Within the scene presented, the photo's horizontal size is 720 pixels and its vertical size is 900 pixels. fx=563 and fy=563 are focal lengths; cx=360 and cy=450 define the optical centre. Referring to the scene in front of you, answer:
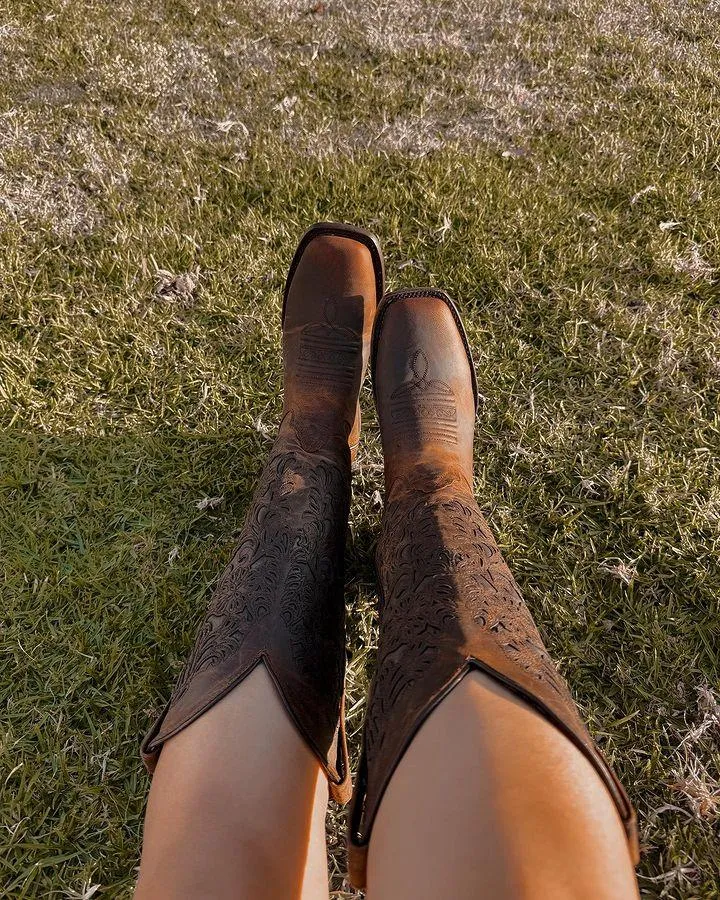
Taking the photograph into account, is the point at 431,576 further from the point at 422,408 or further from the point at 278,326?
the point at 278,326

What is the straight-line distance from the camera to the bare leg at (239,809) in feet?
3.65

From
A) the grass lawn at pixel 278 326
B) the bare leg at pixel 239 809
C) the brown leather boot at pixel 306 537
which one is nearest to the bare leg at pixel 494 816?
the bare leg at pixel 239 809

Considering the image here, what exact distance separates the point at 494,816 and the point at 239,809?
532mm

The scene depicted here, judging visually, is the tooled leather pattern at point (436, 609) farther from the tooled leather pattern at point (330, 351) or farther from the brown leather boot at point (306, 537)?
the tooled leather pattern at point (330, 351)

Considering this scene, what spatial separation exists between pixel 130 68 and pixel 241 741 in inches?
143

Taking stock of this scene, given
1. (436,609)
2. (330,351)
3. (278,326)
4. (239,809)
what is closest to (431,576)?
(436,609)

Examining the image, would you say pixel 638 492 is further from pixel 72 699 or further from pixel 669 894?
pixel 72 699

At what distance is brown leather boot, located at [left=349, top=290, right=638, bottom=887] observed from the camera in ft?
3.91

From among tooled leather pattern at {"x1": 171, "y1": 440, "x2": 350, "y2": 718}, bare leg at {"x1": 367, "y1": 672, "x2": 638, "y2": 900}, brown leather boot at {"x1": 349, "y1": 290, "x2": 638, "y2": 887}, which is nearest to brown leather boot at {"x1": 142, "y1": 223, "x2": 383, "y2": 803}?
tooled leather pattern at {"x1": 171, "y1": 440, "x2": 350, "y2": 718}

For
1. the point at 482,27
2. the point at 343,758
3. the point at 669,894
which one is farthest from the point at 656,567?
the point at 482,27

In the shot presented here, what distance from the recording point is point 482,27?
11.7ft

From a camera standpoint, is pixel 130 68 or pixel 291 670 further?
pixel 130 68

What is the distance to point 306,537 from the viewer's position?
166 centimetres

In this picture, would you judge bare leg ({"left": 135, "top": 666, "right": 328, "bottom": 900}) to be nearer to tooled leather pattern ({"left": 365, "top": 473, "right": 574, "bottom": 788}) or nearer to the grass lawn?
tooled leather pattern ({"left": 365, "top": 473, "right": 574, "bottom": 788})
